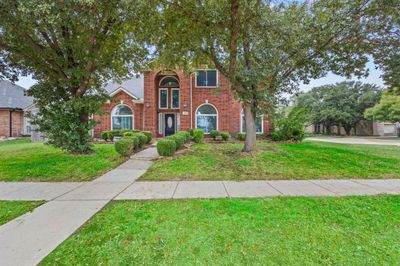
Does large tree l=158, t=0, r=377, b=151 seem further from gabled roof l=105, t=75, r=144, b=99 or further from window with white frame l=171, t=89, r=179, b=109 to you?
gabled roof l=105, t=75, r=144, b=99

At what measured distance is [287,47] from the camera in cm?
858

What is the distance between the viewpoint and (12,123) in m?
21.8

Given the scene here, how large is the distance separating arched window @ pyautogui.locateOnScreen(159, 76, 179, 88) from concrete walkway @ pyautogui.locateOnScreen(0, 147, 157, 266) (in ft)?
40.3

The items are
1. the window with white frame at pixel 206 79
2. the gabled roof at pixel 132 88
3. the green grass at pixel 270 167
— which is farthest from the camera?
the gabled roof at pixel 132 88

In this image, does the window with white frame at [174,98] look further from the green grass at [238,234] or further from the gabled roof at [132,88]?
the green grass at [238,234]

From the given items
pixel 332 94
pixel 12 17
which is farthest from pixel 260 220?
pixel 332 94

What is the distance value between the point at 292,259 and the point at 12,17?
947 centimetres

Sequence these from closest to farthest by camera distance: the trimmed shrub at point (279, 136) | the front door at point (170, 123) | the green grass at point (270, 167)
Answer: the green grass at point (270, 167)
the trimmed shrub at point (279, 136)
the front door at point (170, 123)

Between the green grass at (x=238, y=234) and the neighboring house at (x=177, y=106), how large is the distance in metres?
13.2

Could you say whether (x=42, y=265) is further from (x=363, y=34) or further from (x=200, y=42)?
(x=363, y=34)

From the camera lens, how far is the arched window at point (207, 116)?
57.0ft

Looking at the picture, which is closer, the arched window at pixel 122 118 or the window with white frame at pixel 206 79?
the window with white frame at pixel 206 79

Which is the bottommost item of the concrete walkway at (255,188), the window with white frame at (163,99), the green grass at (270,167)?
the concrete walkway at (255,188)

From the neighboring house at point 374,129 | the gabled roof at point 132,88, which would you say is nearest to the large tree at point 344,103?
the neighboring house at point 374,129
